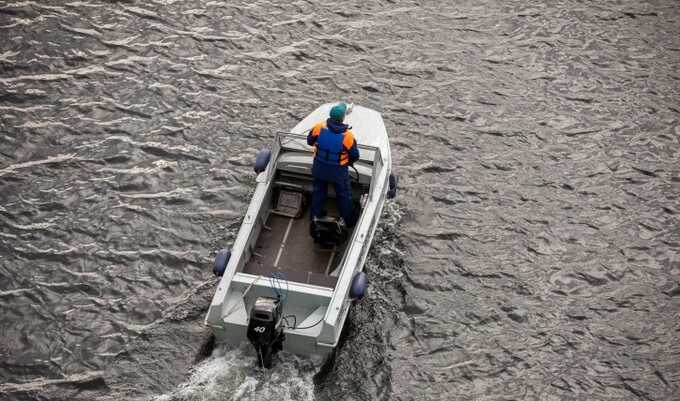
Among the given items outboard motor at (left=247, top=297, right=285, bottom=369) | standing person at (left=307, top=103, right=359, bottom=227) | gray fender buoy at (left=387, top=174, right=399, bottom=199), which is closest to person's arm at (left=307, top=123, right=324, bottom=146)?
standing person at (left=307, top=103, right=359, bottom=227)

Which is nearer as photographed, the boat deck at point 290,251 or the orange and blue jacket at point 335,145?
the orange and blue jacket at point 335,145

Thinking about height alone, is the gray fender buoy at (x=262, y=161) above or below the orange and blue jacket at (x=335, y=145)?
below

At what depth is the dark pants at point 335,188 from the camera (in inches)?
468

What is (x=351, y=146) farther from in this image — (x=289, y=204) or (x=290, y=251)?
(x=290, y=251)

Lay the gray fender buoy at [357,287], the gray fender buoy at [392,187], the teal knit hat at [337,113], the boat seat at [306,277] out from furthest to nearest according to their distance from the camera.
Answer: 1. the gray fender buoy at [392,187]
2. the teal knit hat at [337,113]
3. the boat seat at [306,277]
4. the gray fender buoy at [357,287]

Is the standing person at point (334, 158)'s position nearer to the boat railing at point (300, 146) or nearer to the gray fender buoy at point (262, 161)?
the boat railing at point (300, 146)

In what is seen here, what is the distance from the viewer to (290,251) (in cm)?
1233

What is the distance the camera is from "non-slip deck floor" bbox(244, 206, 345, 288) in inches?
476

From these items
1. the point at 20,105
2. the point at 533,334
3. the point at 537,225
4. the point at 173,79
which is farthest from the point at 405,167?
the point at 20,105

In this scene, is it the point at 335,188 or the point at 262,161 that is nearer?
the point at 335,188

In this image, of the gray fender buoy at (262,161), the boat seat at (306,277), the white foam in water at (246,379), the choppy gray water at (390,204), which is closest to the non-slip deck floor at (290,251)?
the boat seat at (306,277)

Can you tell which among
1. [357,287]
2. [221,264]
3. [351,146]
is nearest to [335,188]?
[351,146]

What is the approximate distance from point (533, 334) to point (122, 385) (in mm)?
6296

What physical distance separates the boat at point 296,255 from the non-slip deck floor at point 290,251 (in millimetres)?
16
